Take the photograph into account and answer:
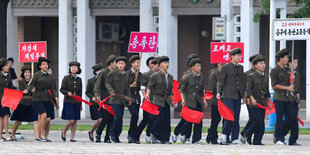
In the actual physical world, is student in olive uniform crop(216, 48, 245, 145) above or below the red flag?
above

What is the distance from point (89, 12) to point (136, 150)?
1739 cm

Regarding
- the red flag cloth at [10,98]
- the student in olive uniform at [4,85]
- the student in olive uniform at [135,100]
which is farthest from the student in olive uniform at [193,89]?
the student in olive uniform at [4,85]

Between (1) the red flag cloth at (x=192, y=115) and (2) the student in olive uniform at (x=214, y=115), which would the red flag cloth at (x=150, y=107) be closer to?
(1) the red flag cloth at (x=192, y=115)

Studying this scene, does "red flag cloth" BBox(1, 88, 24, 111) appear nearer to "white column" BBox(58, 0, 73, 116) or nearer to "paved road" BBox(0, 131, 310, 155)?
"paved road" BBox(0, 131, 310, 155)

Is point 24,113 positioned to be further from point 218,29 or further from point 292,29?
point 218,29

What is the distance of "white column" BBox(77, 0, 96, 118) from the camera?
31.9 metres

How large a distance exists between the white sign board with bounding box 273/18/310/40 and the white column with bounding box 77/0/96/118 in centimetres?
1228

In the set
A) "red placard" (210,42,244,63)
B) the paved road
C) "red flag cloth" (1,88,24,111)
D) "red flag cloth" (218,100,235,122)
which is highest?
"red placard" (210,42,244,63)

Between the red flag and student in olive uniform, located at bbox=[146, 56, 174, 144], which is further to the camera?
the red flag

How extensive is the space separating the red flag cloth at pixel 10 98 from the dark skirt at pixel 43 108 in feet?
1.80

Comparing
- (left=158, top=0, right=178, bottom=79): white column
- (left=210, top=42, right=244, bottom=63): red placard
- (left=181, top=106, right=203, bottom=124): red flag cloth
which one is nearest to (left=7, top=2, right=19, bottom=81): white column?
(left=158, top=0, right=178, bottom=79): white column

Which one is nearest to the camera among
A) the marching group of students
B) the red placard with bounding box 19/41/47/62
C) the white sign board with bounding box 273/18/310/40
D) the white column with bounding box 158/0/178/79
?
the marching group of students

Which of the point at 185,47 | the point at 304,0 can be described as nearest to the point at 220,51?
the point at 304,0

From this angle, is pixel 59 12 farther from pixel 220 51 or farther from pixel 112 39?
pixel 220 51
